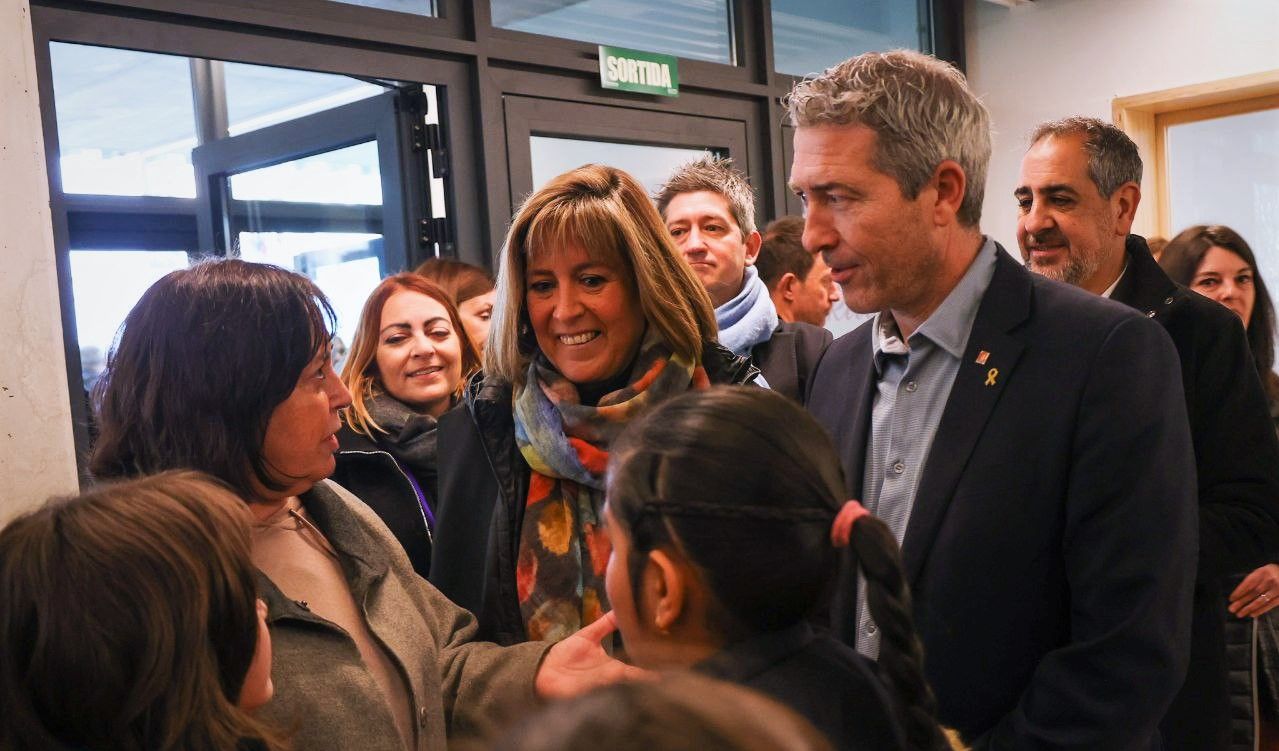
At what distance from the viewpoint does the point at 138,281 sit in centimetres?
322

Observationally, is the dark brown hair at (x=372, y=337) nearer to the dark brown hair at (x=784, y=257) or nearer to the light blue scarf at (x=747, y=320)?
the light blue scarf at (x=747, y=320)

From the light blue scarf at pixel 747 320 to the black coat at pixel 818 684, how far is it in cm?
170

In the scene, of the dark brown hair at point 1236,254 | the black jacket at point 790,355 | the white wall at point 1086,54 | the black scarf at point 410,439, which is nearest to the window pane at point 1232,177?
the white wall at point 1086,54

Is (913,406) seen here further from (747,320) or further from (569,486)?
(747,320)

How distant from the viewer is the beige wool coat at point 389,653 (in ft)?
4.58

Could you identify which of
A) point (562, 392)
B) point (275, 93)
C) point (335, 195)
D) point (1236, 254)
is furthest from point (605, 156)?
point (562, 392)

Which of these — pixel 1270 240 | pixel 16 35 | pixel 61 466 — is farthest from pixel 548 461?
pixel 1270 240

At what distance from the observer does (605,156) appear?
15.0 feet

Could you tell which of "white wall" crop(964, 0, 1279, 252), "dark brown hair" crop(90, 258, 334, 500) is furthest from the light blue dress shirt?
"white wall" crop(964, 0, 1279, 252)

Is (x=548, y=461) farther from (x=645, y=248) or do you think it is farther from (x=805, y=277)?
(x=805, y=277)

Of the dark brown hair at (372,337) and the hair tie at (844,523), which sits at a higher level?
the dark brown hair at (372,337)

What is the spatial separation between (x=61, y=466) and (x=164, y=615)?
1765mm

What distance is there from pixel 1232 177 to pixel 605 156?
3.05m

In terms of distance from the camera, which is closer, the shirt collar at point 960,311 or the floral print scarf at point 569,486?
the shirt collar at point 960,311
